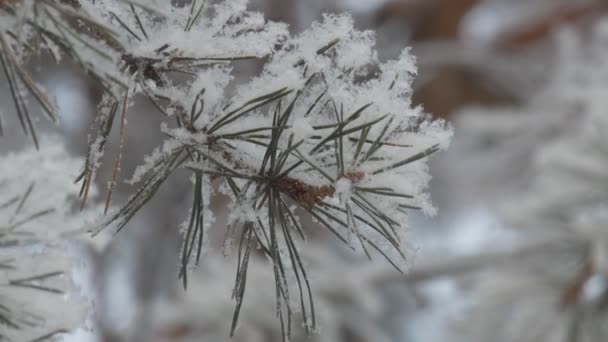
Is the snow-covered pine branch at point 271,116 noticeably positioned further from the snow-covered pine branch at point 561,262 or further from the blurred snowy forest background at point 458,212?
the snow-covered pine branch at point 561,262

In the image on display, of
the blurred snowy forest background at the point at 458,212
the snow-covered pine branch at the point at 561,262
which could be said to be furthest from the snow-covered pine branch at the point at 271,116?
the snow-covered pine branch at the point at 561,262

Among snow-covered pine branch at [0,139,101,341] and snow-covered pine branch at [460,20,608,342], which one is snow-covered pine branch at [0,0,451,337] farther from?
snow-covered pine branch at [460,20,608,342]

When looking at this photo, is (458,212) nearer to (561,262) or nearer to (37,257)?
(561,262)

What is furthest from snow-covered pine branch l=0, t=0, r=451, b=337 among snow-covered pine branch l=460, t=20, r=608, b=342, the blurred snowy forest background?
snow-covered pine branch l=460, t=20, r=608, b=342

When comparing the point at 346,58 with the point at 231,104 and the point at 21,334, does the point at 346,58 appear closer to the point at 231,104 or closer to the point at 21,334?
the point at 231,104

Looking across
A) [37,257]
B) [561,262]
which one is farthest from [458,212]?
[37,257]

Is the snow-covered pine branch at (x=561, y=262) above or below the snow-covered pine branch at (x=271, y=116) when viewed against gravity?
above
